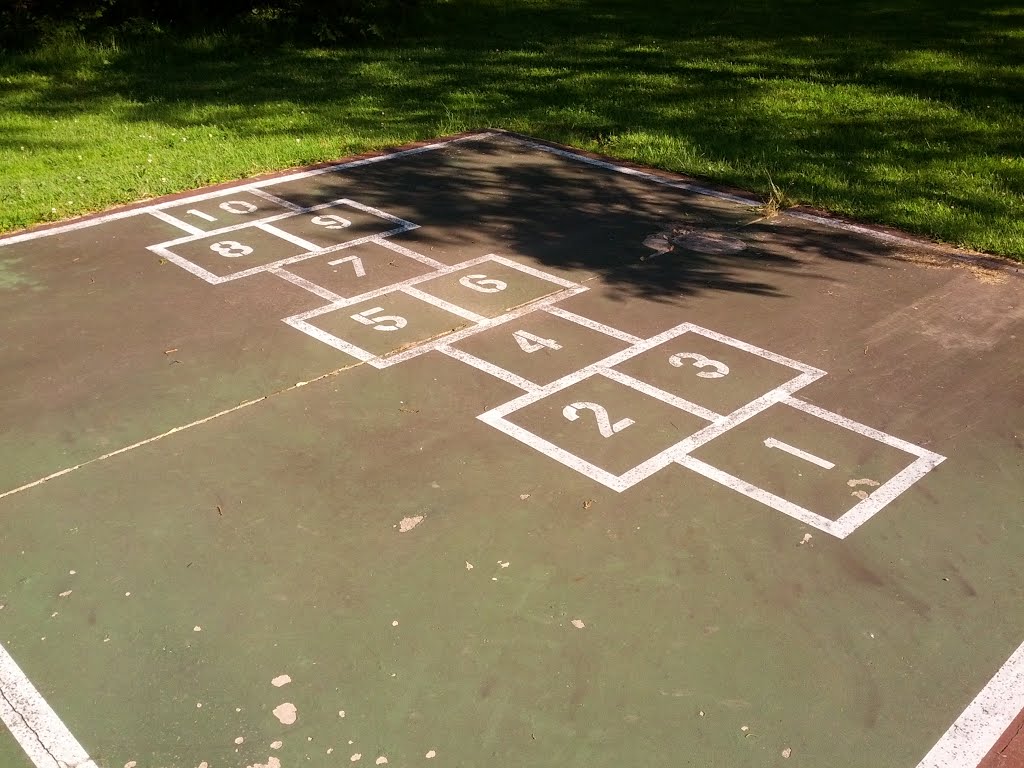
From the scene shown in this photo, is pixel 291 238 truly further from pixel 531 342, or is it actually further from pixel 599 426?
pixel 599 426

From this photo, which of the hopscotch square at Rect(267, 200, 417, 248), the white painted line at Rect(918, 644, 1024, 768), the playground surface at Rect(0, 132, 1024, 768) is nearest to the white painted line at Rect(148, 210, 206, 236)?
the playground surface at Rect(0, 132, 1024, 768)

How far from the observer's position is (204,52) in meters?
16.8

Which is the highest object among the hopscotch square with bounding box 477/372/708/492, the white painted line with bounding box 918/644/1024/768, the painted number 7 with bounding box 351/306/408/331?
the painted number 7 with bounding box 351/306/408/331

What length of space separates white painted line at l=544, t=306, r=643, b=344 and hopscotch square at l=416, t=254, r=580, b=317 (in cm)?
30

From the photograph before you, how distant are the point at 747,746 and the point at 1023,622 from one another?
5.36 ft

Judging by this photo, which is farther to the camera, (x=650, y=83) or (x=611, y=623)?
(x=650, y=83)

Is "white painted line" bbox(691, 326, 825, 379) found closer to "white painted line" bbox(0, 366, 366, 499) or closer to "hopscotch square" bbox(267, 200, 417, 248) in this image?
"white painted line" bbox(0, 366, 366, 499)

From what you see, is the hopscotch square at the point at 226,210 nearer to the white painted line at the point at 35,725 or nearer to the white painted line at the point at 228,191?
the white painted line at the point at 228,191

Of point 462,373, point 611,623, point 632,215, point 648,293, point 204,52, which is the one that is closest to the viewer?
point 611,623

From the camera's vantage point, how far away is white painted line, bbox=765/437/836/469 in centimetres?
602

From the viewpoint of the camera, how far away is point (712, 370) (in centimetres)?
710

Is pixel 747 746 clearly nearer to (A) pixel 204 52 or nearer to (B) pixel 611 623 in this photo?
(B) pixel 611 623

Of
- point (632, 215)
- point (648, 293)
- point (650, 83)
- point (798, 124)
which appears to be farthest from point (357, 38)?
point (648, 293)

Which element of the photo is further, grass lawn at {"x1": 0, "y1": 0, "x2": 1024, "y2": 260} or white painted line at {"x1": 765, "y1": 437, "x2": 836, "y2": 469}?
grass lawn at {"x1": 0, "y1": 0, "x2": 1024, "y2": 260}
